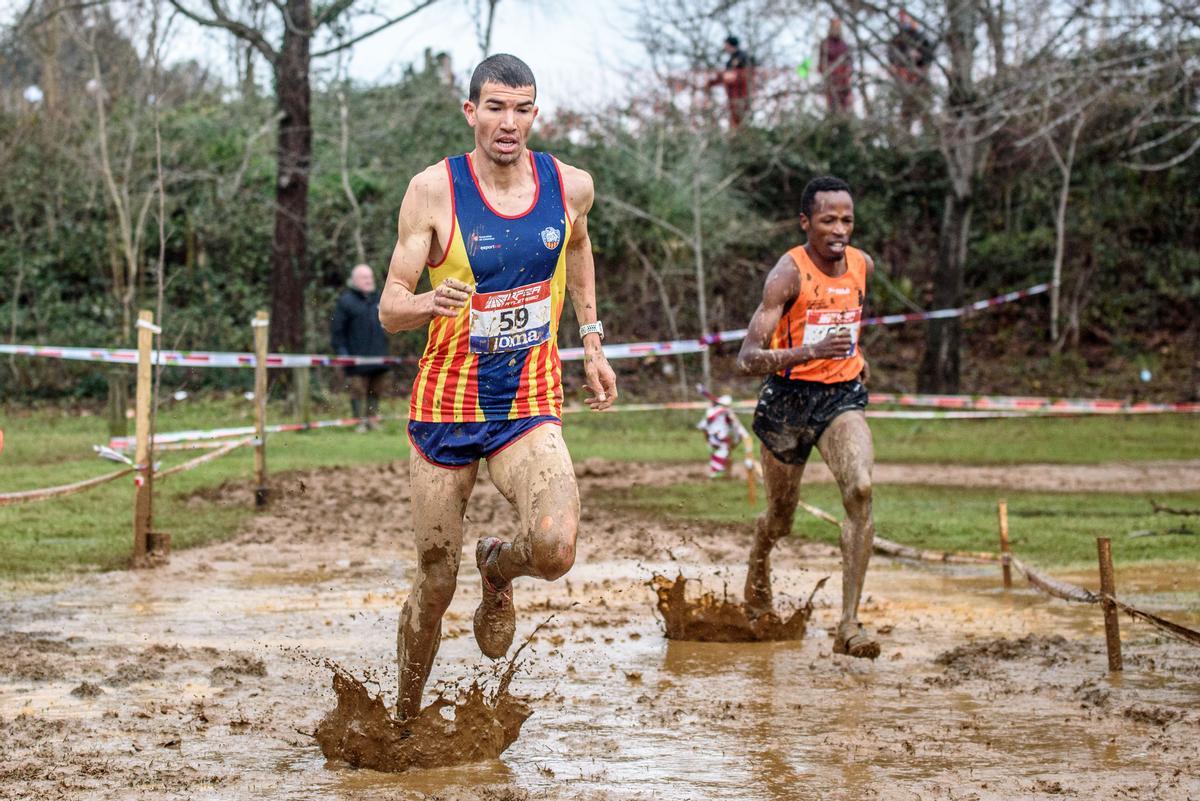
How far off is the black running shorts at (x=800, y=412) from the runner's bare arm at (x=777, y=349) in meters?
0.25

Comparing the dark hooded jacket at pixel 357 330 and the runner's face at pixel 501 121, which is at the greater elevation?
the runner's face at pixel 501 121

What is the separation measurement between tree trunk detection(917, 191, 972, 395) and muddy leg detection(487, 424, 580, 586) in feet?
59.3

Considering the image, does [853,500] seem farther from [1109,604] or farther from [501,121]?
[501,121]

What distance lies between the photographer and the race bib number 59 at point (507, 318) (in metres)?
4.84

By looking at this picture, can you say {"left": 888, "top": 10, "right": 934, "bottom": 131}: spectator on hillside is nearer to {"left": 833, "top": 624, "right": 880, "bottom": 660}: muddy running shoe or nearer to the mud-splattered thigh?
{"left": 833, "top": 624, "right": 880, "bottom": 660}: muddy running shoe

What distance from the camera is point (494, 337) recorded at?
486 cm

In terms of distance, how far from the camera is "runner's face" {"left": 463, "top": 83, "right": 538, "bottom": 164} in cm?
485

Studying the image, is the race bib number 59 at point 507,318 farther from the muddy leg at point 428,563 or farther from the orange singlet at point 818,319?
the orange singlet at point 818,319

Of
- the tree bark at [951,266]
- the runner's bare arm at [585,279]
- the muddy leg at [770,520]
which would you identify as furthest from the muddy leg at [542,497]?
the tree bark at [951,266]

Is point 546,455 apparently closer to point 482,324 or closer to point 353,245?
point 482,324

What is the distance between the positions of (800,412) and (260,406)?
557 cm

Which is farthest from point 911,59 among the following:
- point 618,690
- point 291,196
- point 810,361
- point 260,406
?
point 618,690

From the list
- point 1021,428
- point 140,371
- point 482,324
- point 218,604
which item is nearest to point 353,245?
point 1021,428

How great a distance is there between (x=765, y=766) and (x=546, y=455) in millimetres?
1231
